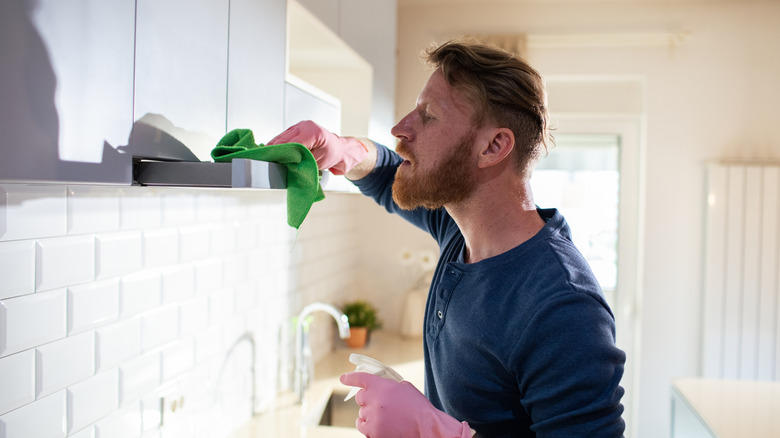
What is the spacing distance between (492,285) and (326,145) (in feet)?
1.41

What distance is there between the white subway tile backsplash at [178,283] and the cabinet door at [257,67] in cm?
58

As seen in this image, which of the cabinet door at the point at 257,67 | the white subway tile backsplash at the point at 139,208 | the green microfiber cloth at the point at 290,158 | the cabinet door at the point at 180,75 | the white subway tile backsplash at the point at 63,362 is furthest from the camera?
the white subway tile backsplash at the point at 139,208

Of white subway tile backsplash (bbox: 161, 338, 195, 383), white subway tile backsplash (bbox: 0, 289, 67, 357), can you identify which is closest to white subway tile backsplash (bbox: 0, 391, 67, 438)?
white subway tile backsplash (bbox: 0, 289, 67, 357)

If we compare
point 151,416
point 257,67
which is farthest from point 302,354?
point 257,67

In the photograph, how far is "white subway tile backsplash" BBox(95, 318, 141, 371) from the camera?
4.30 ft

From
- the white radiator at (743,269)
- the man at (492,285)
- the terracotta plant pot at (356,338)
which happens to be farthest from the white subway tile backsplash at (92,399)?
the white radiator at (743,269)

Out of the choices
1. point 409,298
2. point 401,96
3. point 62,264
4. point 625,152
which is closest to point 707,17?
point 625,152

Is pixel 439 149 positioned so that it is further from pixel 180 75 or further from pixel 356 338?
pixel 356 338

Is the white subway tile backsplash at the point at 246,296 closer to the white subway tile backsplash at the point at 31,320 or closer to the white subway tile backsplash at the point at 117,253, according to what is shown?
the white subway tile backsplash at the point at 117,253

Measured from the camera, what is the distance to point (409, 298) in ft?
11.1

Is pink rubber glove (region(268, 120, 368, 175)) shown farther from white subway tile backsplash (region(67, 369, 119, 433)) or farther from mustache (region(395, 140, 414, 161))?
white subway tile backsplash (region(67, 369, 119, 433))

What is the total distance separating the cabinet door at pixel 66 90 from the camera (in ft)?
1.90

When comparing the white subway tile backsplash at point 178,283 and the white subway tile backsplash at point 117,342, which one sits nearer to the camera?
the white subway tile backsplash at point 117,342

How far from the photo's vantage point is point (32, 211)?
3.63 feet
